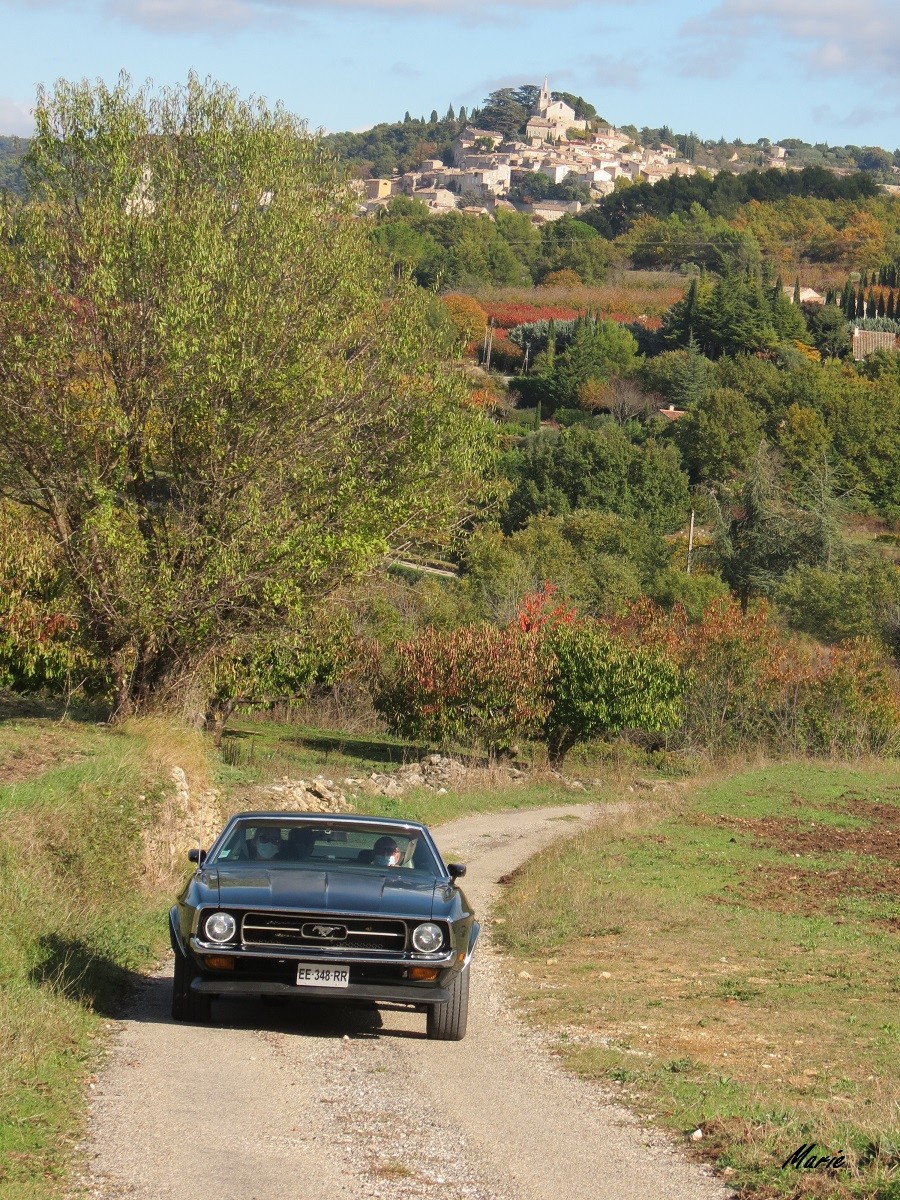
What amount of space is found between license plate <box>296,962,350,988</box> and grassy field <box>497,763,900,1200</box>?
1556 millimetres

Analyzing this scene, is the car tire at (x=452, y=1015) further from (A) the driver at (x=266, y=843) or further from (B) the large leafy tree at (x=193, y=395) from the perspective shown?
(B) the large leafy tree at (x=193, y=395)

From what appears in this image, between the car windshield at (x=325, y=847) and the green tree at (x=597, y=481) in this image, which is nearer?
the car windshield at (x=325, y=847)

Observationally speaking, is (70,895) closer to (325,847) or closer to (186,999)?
(325,847)

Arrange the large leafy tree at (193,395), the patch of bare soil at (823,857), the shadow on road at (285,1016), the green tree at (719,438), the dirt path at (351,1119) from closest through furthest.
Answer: the dirt path at (351,1119), the shadow on road at (285,1016), the patch of bare soil at (823,857), the large leafy tree at (193,395), the green tree at (719,438)

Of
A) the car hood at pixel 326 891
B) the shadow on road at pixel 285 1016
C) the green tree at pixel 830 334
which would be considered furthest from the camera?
the green tree at pixel 830 334

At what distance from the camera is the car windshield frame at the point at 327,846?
10398 millimetres

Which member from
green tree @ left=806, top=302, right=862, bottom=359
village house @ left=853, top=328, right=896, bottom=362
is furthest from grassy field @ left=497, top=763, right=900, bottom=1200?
village house @ left=853, top=328, right=896, bottom=362

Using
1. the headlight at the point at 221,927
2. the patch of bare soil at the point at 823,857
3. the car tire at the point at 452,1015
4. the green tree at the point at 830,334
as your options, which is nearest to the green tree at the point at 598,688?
the patch of bare soil at the point at 823,857

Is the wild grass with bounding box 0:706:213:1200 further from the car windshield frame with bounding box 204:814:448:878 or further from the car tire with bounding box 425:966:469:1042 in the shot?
the car tire with bounding box 425:966:469:1042

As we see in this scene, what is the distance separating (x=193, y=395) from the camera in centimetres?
2256

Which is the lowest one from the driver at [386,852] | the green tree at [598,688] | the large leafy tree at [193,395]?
the green tree at [598,688]

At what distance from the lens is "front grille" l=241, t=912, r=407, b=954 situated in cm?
923

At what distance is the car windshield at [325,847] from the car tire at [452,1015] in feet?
3.82

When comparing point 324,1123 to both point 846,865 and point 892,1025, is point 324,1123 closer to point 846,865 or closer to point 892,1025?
point 892,1025
